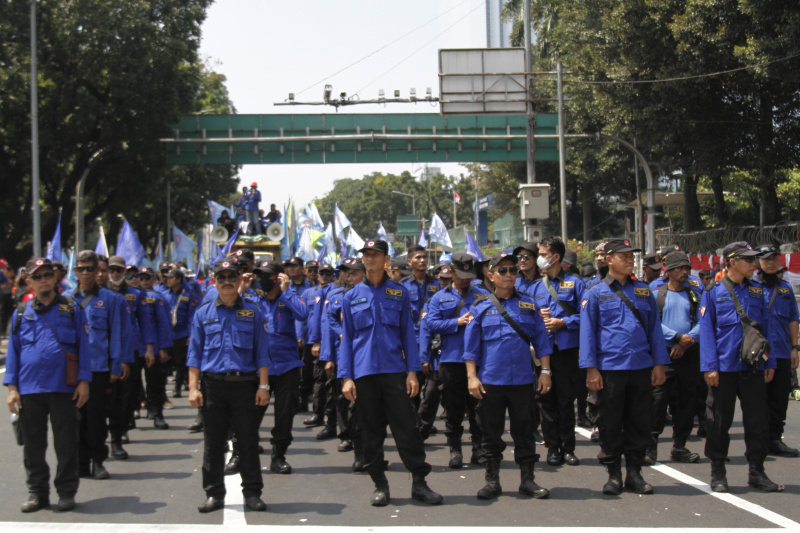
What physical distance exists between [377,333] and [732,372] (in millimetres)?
2897

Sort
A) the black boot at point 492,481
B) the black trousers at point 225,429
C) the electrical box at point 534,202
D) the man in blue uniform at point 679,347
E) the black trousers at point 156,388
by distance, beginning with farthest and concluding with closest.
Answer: the electrical box at point 534,202
the black trousers at point 156,388
the man in blue uniform at point 679,347
the black boot at point 492,481
the black trousers at point 225,429

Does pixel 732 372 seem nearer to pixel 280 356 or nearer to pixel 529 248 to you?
pixel 529 248

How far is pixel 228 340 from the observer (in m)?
6.52

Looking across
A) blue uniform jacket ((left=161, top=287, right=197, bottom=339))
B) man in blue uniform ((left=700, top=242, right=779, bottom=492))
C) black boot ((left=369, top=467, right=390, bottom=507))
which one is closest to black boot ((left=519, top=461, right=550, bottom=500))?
black boot ((left=369, top=467, right=390, bottom=507))

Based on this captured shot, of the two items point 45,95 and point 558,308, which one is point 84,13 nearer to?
point 45,95

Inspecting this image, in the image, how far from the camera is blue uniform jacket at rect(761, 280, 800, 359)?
25.3 ft

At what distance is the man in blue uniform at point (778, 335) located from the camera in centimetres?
770

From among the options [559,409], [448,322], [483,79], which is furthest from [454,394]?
[483,79]

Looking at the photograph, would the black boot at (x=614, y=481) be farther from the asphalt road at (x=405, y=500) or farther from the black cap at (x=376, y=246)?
the black cap at (x=376, y=246)

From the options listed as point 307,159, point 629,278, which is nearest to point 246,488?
point 629,278

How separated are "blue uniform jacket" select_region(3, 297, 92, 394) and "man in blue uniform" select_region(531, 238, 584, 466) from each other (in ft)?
13.2

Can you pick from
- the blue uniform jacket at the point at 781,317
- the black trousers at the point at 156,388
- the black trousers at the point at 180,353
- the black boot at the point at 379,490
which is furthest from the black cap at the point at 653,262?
the black trousers at the point at 180,353

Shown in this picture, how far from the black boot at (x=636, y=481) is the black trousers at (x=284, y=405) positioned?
3.02m

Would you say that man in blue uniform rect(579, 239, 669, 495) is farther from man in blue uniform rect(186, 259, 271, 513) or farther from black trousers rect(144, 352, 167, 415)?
black trousers rect(144, 352, 167, 415)
